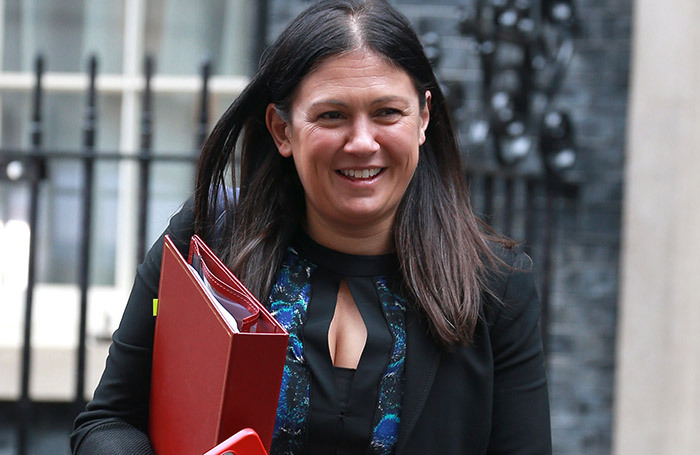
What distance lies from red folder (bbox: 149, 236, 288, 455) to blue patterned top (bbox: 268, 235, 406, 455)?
8.7 inches

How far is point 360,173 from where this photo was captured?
2055mm

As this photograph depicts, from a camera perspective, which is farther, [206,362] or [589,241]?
[589,241]

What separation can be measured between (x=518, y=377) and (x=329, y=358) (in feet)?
1.25

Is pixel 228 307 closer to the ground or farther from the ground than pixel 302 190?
closer to the ground

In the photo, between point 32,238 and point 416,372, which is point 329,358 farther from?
point 32,238

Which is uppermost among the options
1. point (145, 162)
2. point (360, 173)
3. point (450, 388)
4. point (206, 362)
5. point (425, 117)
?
point (425, 117)

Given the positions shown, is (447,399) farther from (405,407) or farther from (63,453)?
(63,453)

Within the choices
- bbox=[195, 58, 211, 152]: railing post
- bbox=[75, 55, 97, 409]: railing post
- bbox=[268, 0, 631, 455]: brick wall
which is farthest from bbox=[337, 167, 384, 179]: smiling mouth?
bbox=[268, 0, 631, 455]: brick wall

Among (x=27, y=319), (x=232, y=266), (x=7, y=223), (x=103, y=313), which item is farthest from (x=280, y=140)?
(x=7, y=223)

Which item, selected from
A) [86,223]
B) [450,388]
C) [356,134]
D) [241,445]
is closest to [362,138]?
[356,134]

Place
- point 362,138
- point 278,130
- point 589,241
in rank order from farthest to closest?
point 589,241, point 278,130, point 362,138

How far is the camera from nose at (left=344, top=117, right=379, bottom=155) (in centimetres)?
200

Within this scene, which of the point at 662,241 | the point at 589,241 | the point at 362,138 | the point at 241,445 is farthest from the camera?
the point at 589,241

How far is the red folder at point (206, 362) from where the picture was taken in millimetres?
1657
